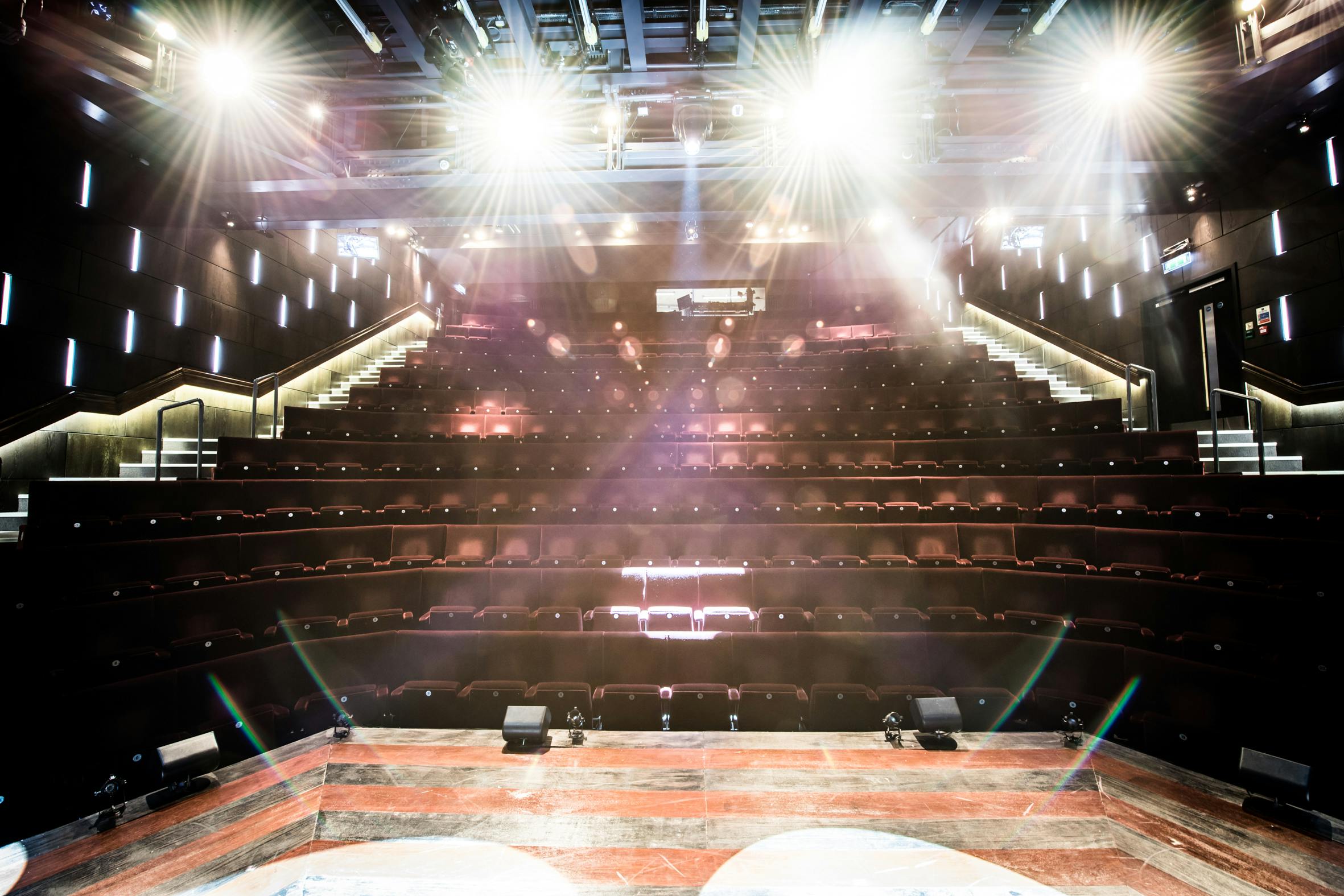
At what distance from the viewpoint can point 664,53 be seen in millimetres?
4180

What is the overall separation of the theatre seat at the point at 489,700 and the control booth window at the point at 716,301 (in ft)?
23.0

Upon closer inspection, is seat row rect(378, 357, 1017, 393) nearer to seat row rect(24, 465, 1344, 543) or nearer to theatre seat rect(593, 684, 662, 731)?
seat row rect(24, 465, 1344, 543)

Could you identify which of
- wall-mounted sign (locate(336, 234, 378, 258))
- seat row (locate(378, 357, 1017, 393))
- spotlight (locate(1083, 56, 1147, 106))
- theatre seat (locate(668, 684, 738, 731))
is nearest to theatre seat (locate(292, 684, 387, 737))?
theatre seat (locate(668, 684, 738, 731))

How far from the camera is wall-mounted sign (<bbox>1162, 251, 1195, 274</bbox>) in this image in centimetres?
488

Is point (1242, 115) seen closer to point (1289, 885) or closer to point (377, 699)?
point (1289, 885)

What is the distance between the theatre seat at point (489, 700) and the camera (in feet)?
9.41

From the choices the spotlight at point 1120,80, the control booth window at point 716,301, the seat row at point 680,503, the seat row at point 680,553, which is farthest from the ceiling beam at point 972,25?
the control booth window at point 716,301

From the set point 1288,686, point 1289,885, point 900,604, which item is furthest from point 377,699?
point 1288,686

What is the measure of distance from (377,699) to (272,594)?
2.86 ft

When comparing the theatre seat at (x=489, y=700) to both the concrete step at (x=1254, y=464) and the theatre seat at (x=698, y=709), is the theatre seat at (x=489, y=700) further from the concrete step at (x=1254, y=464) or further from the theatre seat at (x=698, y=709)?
the concrete step at (x=1254, y=464)

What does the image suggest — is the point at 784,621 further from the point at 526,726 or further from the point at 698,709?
the point at 526,726

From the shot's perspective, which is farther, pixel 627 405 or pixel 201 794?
pixel 627 405

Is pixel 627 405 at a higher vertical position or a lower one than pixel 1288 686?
higher

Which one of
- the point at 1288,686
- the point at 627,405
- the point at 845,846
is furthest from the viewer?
the point at 627,405
